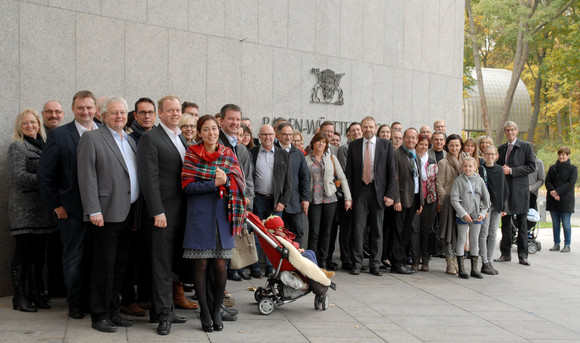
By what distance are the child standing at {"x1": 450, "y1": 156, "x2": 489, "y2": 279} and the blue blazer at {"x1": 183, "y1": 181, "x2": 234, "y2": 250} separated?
427cm

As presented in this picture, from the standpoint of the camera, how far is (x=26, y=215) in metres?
5.64

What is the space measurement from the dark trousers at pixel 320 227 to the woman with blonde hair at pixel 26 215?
11.6ft

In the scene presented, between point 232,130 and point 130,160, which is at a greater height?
point 232,130

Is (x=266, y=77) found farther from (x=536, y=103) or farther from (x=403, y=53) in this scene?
(x=536, y=103)

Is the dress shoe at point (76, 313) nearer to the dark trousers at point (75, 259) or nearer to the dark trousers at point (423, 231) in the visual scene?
the dark trousers at point (75, 259)

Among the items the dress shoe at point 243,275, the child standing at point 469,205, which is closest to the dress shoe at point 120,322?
the dress shoe at point 243,275

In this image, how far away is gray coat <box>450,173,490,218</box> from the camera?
8.09 m

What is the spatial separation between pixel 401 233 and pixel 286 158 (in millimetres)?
2188

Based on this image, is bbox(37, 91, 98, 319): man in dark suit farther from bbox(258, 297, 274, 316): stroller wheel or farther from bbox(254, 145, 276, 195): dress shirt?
bbox(254, 145, 276, 195): dress shirt

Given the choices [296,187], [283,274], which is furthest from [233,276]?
[283,274]

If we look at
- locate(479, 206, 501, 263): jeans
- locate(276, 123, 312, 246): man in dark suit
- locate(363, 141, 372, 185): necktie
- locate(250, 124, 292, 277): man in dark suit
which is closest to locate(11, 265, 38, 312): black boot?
locate(250, 124, 292, 277): man in dark suit

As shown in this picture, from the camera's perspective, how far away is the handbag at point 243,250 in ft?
19.2

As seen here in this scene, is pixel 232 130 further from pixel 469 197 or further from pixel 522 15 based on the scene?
pixel 522 15

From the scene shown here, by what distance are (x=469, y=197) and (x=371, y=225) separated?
148cm
